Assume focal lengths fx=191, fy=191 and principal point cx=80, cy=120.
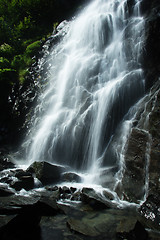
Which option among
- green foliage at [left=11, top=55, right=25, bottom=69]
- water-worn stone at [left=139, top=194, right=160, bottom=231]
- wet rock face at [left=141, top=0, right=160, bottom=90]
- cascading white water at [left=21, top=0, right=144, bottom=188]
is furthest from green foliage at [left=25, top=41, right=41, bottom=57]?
water-worn stone at [left=139, top=194, right=160, bottom=231]

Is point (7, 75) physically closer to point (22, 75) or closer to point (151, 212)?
point (22, 75)

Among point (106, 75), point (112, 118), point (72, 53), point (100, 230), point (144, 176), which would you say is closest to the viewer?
point (100, 230)

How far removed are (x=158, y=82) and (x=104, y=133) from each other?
327 centimetres

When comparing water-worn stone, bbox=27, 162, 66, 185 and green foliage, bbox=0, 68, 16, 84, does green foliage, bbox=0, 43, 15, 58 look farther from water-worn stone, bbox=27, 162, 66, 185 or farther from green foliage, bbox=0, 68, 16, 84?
water-worn stone, bbox=27, 162, 66, 185

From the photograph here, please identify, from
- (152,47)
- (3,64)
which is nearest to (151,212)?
(152,47)

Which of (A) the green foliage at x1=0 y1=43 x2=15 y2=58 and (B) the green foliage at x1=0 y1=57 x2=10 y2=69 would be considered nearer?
(B) the green foliage at x1=0 y1=57 x2=10 y2=69

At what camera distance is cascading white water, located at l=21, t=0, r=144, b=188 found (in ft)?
29.1

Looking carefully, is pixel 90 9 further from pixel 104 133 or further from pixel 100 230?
pixel 100 230

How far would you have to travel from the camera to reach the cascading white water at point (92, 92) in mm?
8875

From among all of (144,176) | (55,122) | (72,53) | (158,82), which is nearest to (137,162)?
(144,176)

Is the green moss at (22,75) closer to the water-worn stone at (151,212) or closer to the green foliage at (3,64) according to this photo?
the green foliage at (3,64)

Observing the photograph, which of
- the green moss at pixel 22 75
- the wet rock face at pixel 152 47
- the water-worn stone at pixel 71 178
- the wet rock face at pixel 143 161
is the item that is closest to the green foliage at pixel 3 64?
the green moss at pixel 22 75

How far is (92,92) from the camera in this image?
10.7 metres

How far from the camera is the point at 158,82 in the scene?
8398 mm
